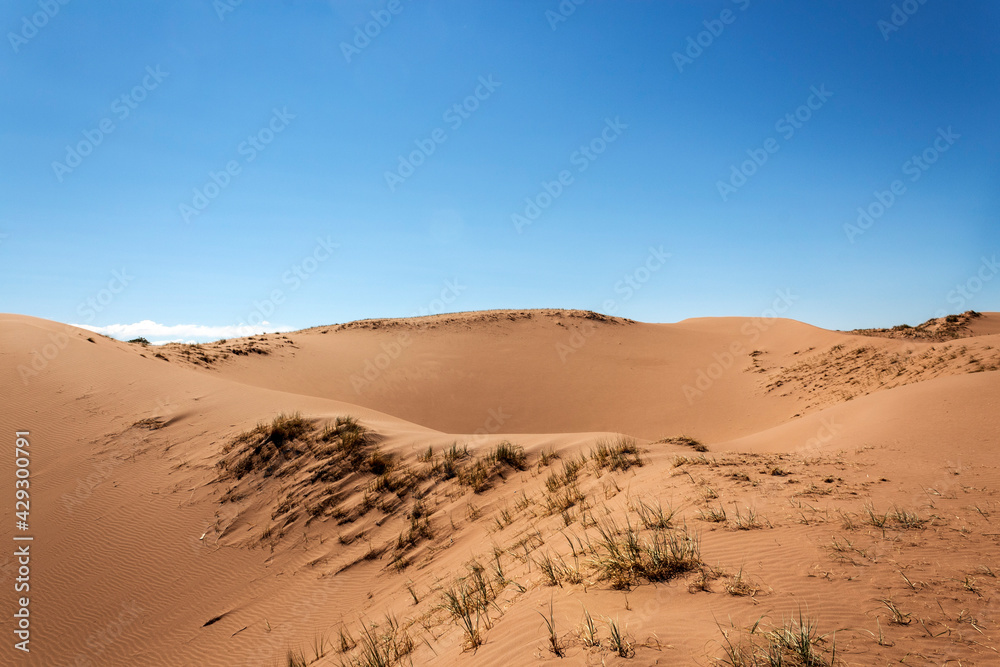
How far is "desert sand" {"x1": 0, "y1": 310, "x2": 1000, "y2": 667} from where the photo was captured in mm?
2951

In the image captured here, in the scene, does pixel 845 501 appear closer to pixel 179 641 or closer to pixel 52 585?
pixel 179 641

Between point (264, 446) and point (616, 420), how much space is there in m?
13.0

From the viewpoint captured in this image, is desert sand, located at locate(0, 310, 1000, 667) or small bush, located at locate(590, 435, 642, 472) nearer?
desert sand, located at locate(0, 310, 1000, 667)

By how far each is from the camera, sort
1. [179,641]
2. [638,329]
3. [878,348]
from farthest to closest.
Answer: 1. [638,329]
2. [878,348]
3. [179,641]

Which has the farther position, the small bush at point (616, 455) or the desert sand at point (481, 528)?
the small bush at point (616, 455)

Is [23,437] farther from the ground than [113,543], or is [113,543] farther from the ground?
[23,437]

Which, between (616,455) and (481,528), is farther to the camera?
(616,455)

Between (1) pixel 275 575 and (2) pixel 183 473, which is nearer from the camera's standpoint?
(1) pixel 275 575

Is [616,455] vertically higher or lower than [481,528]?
higher

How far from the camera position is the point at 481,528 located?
617 centimetres

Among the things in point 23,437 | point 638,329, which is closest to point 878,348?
point 638,329

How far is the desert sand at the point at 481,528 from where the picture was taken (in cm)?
295

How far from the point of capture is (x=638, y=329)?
102 ft

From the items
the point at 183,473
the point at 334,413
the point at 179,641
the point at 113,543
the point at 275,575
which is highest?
the point at 334,413
